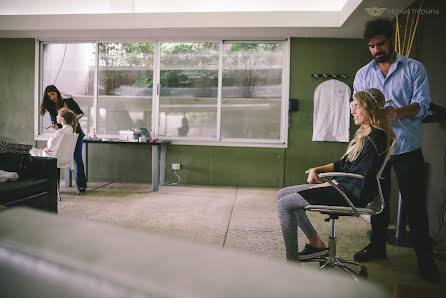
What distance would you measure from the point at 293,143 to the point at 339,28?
1978mm

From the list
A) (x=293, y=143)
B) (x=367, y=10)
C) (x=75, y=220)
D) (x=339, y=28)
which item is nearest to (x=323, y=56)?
(x=339, y=28)

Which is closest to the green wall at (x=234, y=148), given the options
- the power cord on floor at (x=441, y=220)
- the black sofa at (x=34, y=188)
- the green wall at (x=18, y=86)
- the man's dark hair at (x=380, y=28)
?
the green wall at (x=18, y=86)

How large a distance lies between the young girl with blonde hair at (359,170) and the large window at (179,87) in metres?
3.22

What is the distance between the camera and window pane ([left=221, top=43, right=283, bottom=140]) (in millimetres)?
5316

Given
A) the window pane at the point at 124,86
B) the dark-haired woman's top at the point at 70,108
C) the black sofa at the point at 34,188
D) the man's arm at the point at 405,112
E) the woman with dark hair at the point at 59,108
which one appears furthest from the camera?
the window pane at the point at 124,86

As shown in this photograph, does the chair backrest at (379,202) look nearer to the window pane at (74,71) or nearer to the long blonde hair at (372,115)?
the long blonde hair at (372,115)

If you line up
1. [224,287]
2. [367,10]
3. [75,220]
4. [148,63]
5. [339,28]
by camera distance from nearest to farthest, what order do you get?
[224,287] → [75,220] → [367,10] → [339,28] → [148,63]

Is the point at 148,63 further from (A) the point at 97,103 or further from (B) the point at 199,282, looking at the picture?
(B) the point at 199,282

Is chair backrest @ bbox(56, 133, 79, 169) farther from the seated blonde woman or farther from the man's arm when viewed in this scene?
the man's arm

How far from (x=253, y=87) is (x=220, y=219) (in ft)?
9.26

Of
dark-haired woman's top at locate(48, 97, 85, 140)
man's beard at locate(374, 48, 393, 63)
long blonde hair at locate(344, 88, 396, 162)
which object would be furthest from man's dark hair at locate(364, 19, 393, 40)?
dark-haired woman's top at locate(48, 97, 85, 140)

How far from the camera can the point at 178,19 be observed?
15.9 ft

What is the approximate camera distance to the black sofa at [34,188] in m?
2.48

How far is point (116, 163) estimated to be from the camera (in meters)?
5.62
